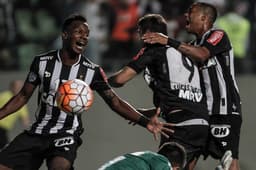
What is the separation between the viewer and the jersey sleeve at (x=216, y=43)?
855 cm

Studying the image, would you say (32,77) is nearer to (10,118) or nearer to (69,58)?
(69,58)

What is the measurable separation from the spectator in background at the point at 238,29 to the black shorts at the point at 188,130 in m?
5.54

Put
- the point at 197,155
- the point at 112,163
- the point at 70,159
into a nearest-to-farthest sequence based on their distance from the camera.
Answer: the point at 112,163 < the point at 70,159 < the point at 197,155

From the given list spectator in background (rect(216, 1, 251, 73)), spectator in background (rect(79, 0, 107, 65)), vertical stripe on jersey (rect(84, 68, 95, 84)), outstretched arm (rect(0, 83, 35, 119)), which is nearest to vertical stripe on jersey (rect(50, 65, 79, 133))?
vertical stripe on jersey (rect(84, 68, 95, 84))

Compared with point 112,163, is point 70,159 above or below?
below

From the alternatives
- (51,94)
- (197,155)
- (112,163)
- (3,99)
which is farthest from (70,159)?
(3,99)

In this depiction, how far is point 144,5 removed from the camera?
13883 mm

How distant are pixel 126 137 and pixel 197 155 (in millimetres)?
5426

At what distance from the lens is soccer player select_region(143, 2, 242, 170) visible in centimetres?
862

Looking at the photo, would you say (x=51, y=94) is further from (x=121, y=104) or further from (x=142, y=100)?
(x=142, y=100)

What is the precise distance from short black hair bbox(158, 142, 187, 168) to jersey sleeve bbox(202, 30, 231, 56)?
958 mm

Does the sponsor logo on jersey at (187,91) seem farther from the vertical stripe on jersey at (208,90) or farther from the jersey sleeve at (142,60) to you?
the jersey sleeve at (142,60)

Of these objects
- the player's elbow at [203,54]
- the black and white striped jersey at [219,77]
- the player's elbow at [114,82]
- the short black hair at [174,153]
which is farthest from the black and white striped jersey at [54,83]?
the black and white striped jersey at [219,77]

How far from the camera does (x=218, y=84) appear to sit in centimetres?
866
